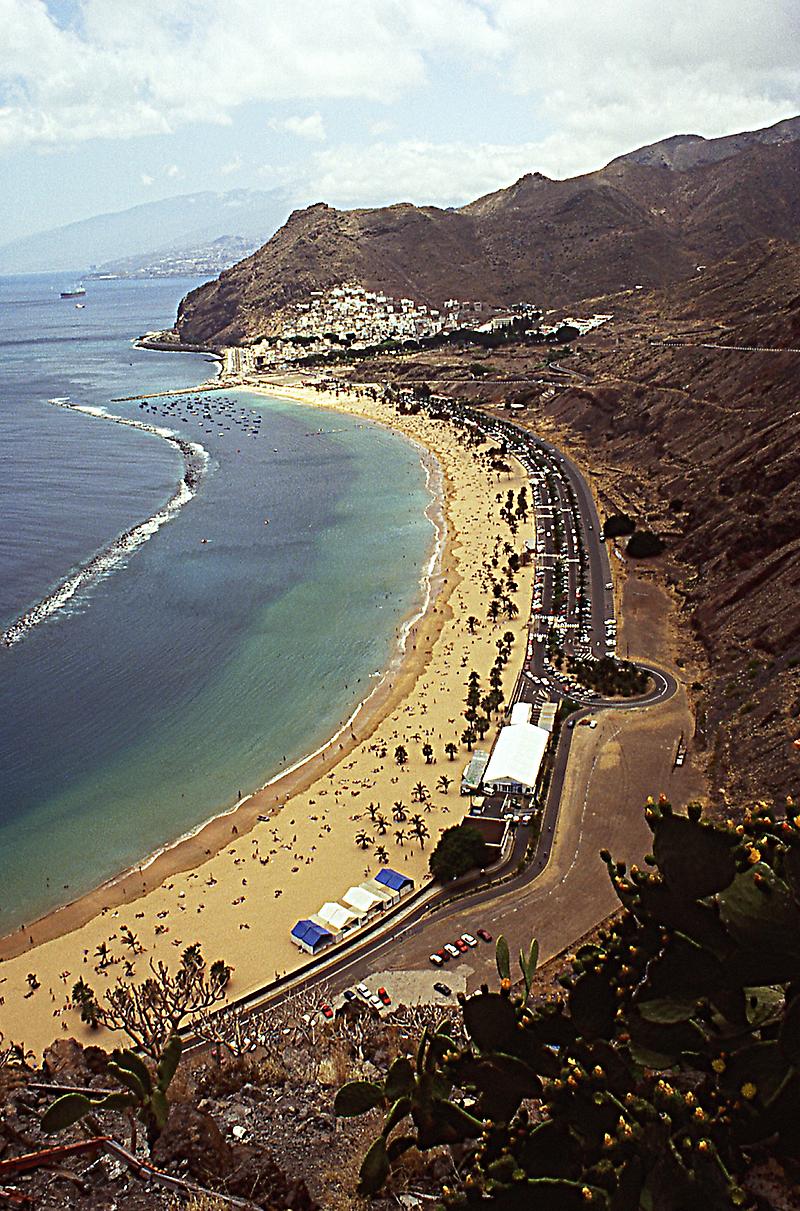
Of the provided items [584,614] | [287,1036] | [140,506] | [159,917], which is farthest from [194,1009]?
[140,506]

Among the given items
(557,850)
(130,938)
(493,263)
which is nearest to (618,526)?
(557,850)

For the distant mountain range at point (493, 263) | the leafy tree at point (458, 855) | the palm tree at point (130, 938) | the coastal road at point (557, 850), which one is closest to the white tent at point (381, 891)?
the coastal road at point (557, 850)

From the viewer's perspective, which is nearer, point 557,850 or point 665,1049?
point 665,1049

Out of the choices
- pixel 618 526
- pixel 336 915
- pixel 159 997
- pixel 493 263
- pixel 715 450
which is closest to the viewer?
pixel 159 997

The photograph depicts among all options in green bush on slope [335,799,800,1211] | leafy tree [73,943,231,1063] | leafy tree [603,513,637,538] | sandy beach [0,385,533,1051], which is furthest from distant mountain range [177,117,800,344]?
green bush on slope [335,799,800,1211]

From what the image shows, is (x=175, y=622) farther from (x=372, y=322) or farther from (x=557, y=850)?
(x=372, y=322)

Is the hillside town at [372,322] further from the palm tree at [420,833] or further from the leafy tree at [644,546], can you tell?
the palm tree at [420,833]
